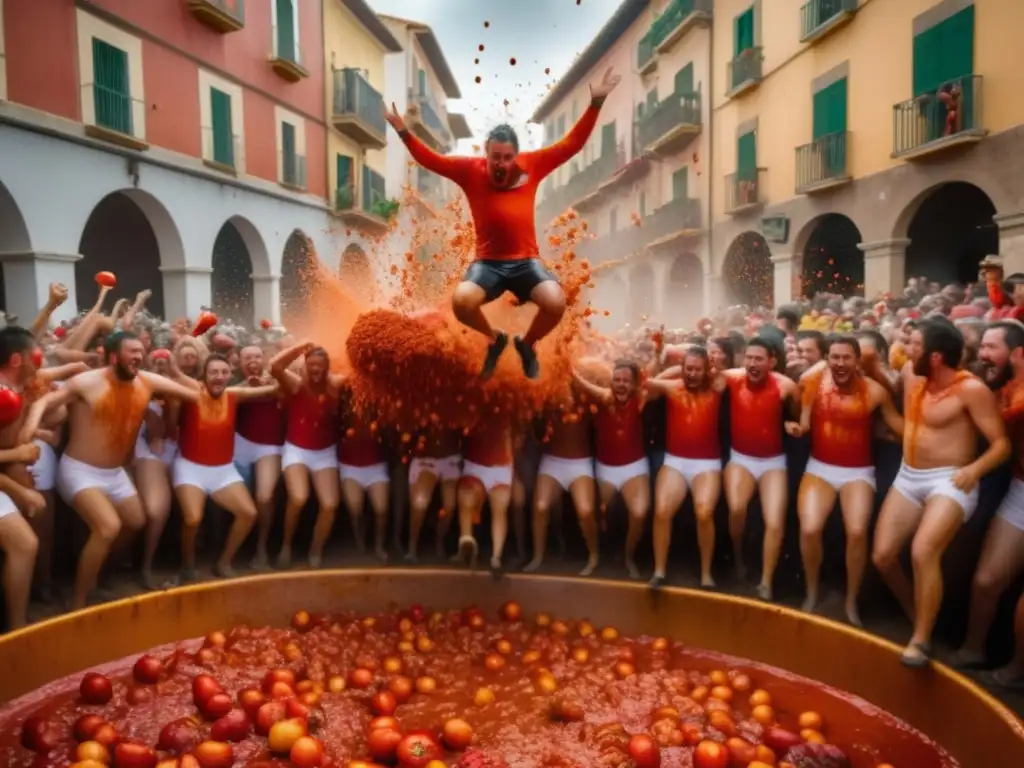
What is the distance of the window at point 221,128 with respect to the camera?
14.7 m

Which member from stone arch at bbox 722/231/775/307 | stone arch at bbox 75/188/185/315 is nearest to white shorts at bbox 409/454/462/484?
stone arch at bbox 75/188/185/315

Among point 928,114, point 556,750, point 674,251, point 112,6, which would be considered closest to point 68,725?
→ point 556,750

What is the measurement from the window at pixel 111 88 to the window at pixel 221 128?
2.24 m

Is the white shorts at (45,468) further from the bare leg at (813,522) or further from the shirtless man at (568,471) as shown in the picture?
the bare leg at (813,522)

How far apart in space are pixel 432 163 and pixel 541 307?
1.18m

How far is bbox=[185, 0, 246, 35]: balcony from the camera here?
44.5 ft

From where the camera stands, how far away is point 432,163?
5.44 meters

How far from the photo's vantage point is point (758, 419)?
231 inches

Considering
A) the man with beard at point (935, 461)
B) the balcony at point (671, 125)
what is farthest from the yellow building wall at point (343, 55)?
the man with beard at point (935, 461)

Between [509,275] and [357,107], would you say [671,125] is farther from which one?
Answer: [509,275]

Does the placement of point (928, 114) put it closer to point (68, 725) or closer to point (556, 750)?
point (556, 750)

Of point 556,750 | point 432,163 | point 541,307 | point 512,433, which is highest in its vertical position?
point 432,163

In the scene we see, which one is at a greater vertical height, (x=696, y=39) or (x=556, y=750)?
(x=696, y=39)

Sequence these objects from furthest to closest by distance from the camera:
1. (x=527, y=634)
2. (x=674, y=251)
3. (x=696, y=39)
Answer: (x=674, y=251)
(x=696, y=39)
(x=527, y=634)
